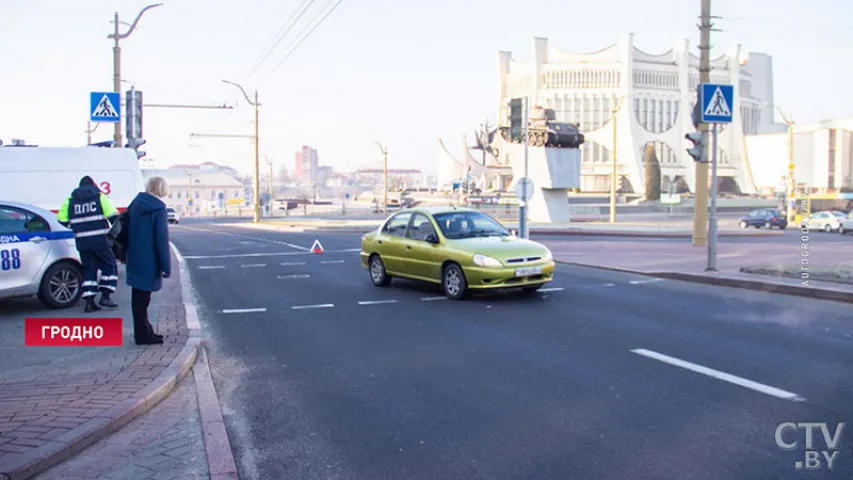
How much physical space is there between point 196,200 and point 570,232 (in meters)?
122

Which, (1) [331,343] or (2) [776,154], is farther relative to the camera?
(2) [776,154]

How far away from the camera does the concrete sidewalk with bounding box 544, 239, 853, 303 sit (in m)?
12.1

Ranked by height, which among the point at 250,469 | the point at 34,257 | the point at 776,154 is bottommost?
the point at 250,469

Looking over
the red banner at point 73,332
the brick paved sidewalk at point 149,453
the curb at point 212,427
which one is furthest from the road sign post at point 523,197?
the brick paved sidewalk at point 149,453

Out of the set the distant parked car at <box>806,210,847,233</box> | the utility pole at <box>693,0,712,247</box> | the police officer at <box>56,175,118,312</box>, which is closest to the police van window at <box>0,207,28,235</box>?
the police officer at <box>56,175,118,312</box>

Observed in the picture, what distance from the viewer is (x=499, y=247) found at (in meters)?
11.9

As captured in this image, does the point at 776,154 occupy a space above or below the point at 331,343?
above

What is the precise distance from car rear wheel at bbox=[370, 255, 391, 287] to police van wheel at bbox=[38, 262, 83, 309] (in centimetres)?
509

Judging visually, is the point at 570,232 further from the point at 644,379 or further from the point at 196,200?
the point at 196,200

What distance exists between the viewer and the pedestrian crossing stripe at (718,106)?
47.4 ft

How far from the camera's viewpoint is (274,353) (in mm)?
8211

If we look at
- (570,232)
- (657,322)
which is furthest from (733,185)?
(657,322)

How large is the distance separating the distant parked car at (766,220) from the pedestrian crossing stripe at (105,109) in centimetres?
3939

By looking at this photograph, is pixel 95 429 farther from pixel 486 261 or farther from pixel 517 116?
pixel 517 116
